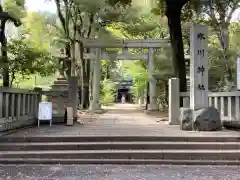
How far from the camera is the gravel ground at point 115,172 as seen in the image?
6219 mm

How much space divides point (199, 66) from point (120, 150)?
4.55 metres

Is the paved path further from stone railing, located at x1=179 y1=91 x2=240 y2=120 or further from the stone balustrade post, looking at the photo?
the stone balustrade post

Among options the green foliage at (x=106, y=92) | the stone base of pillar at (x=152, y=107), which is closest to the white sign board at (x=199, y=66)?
the stone base of pillar at (x=152, y=107)

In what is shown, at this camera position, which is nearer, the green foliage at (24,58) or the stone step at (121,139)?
the stone step at (121,139)

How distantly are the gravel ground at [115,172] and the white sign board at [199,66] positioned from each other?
409 centimetres

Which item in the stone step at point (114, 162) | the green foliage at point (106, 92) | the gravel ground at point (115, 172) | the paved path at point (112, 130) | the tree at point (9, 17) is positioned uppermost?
the tree at point (9, 17)

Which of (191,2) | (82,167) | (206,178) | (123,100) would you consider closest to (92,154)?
(82,167)

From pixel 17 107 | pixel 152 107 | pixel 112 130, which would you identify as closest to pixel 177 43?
pixel 112 130

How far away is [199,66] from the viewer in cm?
1120

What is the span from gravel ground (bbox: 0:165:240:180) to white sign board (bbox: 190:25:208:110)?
4.09 metres

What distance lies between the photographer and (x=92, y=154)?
7.78 m

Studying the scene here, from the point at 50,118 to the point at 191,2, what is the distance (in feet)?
26.8

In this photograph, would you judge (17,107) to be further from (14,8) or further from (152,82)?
(152,82)

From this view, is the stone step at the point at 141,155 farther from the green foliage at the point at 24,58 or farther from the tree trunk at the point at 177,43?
the tree trunk at the point at 177,43
